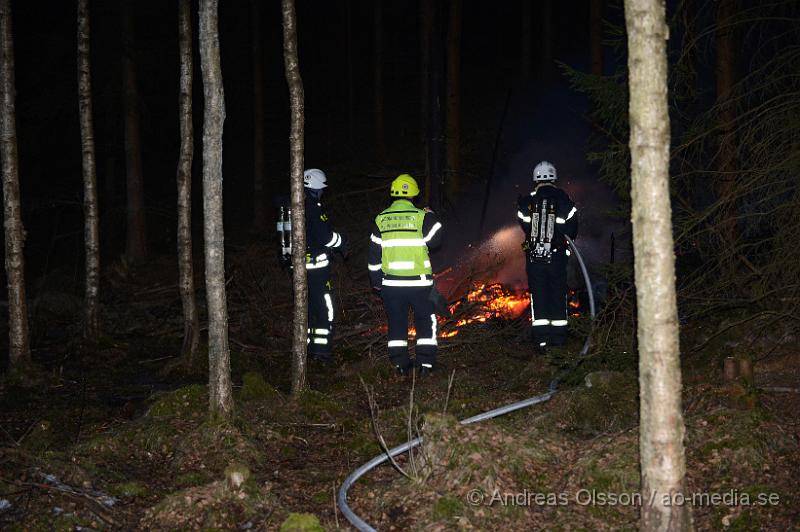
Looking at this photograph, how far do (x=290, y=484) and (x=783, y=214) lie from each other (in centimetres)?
520

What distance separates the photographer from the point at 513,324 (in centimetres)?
1173

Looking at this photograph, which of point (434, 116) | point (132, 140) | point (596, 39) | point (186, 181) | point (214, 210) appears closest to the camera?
point (214, 210)

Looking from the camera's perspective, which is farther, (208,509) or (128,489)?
(128,489)

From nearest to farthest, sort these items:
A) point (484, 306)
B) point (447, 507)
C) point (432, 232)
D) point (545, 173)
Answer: point (447, 507) < point (432, 232) < point (545, 173) < point (484, 306)

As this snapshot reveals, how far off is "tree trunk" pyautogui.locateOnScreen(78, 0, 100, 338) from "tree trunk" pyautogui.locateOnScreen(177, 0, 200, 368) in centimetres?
173

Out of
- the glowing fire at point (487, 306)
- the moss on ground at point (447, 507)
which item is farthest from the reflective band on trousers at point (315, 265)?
the moss on ground at point (447, 507)

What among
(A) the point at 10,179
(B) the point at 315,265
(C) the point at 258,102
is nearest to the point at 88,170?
(A) the point at 10,179

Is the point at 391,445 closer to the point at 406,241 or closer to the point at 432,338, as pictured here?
the point at 432,338

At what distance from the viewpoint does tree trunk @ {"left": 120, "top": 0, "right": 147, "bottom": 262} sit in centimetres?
1722

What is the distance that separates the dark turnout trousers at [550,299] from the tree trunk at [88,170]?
21.8 feet

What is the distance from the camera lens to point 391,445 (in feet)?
24.2

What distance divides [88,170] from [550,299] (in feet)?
23.4

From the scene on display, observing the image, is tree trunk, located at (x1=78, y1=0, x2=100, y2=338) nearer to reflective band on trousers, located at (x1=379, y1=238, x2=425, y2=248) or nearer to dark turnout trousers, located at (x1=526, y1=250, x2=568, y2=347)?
reflective band on trousers, located at (x1=379, y1=238, x2=425, y2=248)

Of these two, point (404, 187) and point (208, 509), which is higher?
point (404, 187)
